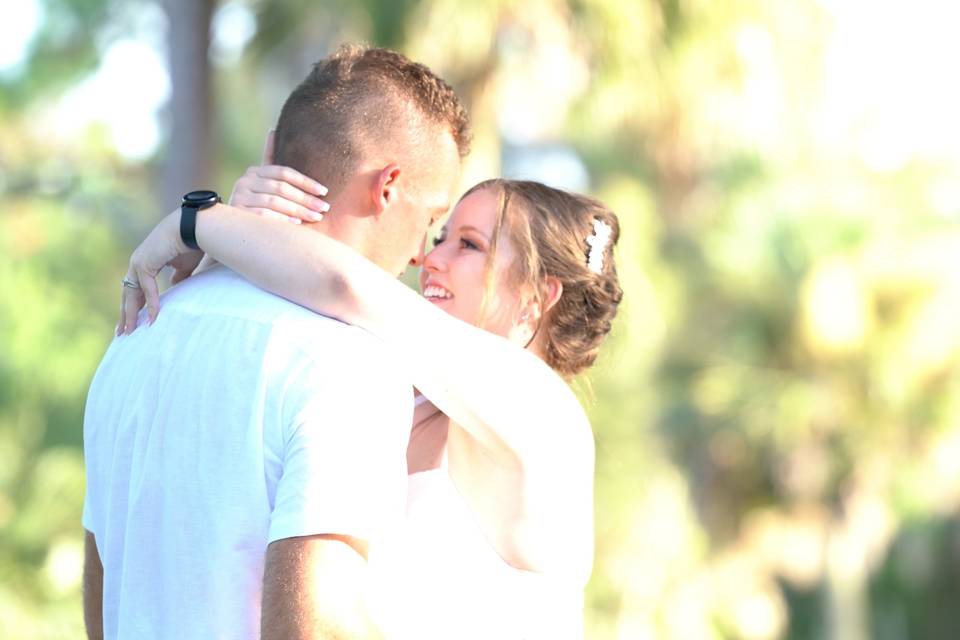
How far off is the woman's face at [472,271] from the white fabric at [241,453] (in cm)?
87

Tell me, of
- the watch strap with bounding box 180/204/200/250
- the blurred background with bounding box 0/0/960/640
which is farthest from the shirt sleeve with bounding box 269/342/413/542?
the blurred background with bounding box 0/0/960/640

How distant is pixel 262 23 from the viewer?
9.05 metres

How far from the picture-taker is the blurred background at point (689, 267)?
8.63 metres

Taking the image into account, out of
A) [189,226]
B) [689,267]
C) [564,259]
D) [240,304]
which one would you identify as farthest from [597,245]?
[689,267]

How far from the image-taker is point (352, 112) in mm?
2100

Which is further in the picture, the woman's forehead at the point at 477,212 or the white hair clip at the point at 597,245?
the white hair clip at the point at 597,245

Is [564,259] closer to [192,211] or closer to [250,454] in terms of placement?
[192,211]

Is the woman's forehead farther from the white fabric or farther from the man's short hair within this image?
the white fabric

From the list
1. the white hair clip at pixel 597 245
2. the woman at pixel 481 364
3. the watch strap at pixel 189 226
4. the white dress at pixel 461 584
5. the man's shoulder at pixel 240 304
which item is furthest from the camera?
the white hair clip at pixel 597 245

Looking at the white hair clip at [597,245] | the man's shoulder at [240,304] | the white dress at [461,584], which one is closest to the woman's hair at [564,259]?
the white hair clip at [597,245]

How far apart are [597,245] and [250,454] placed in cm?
Result: 133

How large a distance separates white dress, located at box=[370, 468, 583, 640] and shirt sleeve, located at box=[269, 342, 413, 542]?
583mm

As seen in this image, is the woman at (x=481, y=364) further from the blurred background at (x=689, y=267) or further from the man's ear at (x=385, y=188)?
the blurred background at (x=689, y=267)

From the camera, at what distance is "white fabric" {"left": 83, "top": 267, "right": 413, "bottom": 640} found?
177cm
